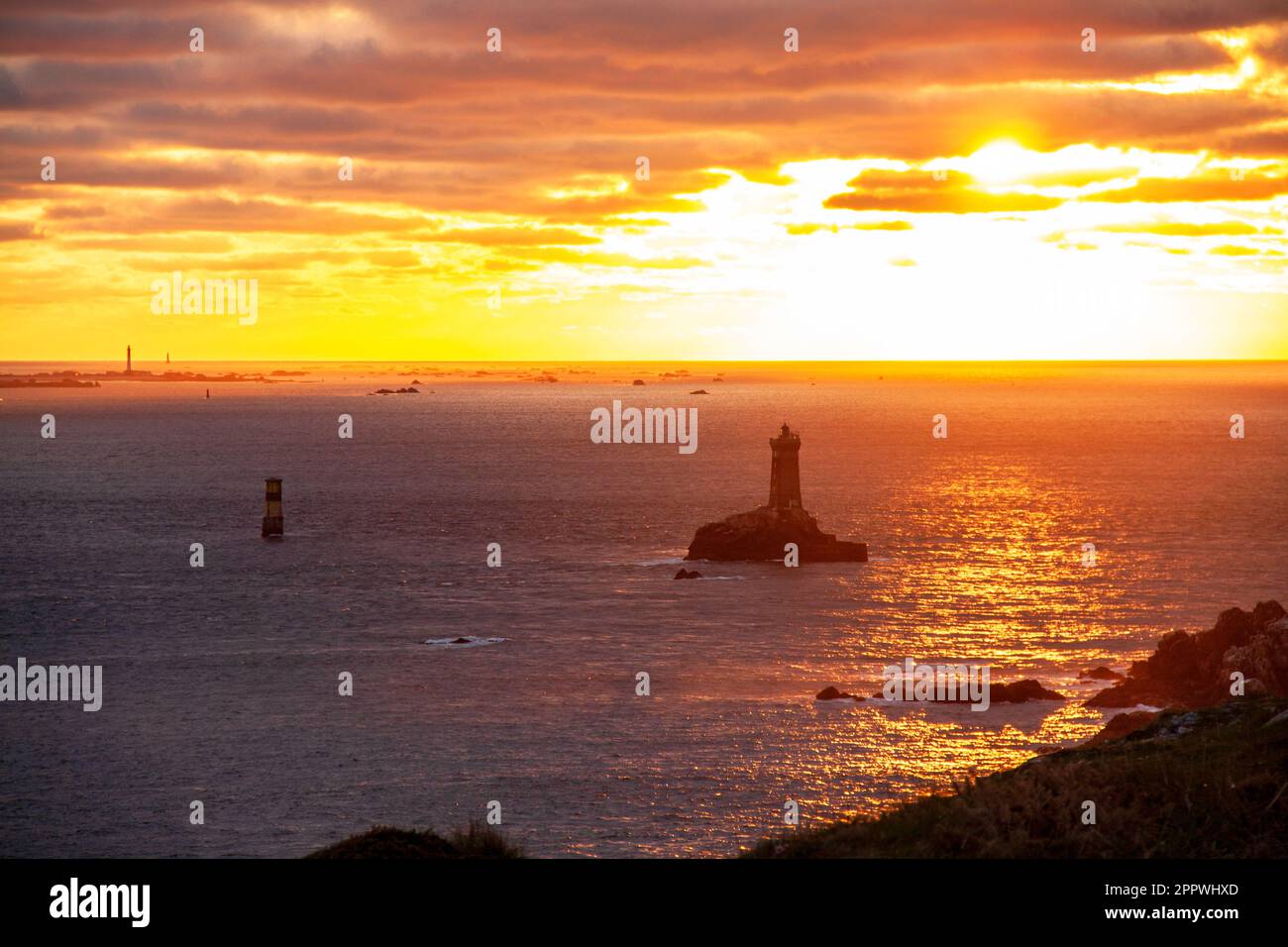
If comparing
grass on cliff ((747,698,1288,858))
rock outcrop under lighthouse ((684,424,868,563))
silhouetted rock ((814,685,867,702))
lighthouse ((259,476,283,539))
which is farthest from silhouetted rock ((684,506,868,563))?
grass on cliff ((747,698,1288,858))

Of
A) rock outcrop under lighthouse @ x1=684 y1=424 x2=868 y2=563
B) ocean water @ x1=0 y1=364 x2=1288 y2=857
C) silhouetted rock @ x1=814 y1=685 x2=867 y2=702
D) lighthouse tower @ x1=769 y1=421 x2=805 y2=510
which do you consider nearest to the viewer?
ocean water @ x1=0 y1=364 x2=1288 y2=857

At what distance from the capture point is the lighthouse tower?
96.7m

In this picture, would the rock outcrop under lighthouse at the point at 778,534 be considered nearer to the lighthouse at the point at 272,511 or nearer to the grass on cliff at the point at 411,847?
the lighthouse at the point at 272,511

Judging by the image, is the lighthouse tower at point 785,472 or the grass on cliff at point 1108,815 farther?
the lighthouse tower at point 785,472

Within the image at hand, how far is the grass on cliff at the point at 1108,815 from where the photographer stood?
17.2m

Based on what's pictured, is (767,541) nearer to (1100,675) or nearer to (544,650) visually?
(544,650)

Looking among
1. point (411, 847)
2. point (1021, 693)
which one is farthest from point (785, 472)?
point (411, 847)

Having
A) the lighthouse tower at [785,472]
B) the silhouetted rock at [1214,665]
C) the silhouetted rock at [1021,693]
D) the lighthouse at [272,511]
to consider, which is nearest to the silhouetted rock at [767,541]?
the lighthouse tower at [785,472]

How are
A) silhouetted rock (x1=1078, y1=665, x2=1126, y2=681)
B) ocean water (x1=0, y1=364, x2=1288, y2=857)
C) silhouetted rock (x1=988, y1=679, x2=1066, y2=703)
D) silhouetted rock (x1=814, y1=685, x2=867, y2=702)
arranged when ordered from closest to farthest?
ocean water (x1=0, y1=364, x2=1288, y2=857)
silhouetted rock (x1=988, y1=679, x2=1066, y2=703)
silhouetted rock (x1=814, y1=685, x2=867, y2=702)
silhouetted rock (x1=1078, y1=665, x2=1126, y2=681)

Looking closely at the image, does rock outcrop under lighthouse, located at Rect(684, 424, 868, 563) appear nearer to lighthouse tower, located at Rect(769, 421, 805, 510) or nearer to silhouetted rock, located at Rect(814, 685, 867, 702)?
lighthouse tower, located at Rect(769, 421, 805, 510)

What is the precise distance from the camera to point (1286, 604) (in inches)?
3150

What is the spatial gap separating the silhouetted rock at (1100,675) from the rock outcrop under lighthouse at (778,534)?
37.6 m

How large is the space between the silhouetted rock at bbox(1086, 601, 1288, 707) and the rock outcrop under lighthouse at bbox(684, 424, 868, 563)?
41751mm
